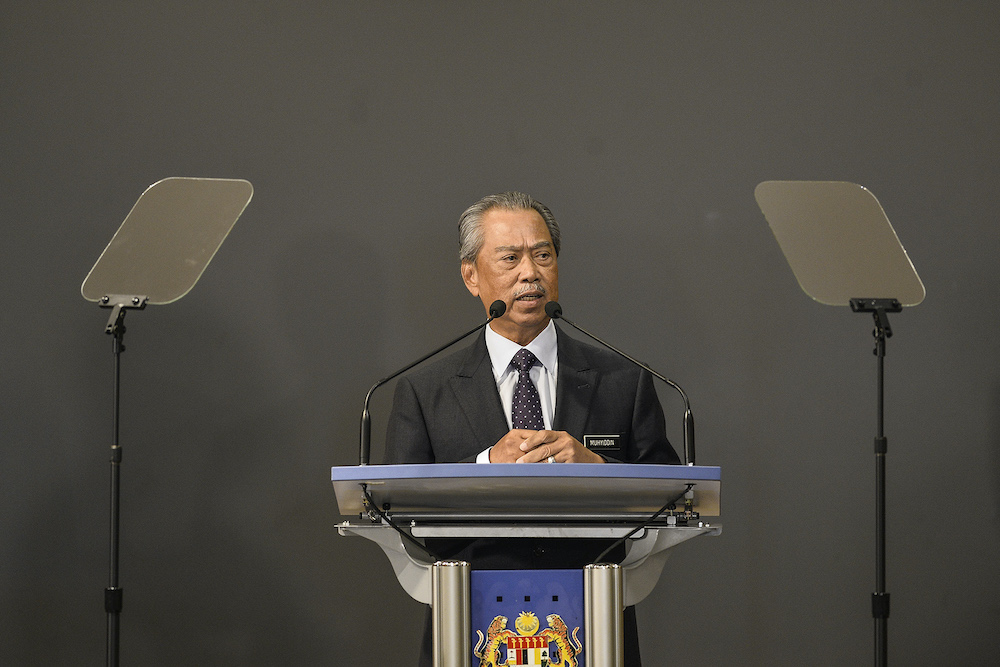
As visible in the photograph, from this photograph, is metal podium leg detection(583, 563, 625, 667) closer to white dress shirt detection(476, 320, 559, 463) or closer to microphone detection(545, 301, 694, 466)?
microphone detection(545, 301, 694, 466)

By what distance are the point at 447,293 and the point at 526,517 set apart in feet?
5.34

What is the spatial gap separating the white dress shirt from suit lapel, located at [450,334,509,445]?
0.08 ft

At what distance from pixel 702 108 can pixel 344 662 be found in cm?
226

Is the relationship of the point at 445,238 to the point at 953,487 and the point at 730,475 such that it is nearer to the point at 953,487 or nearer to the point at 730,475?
the point at 730,475

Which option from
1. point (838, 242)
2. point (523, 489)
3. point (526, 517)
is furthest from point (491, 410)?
point (838, 242)

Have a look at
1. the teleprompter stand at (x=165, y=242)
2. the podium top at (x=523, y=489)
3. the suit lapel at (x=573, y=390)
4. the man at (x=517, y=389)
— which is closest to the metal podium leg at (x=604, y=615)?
the podium top at (x=523, y=489)

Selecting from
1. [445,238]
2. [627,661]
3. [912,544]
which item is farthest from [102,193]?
[912,544]

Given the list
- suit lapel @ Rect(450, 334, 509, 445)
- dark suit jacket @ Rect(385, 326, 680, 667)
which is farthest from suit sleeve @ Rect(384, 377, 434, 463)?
suit lapel @ Rect(450, 334, 509, 445)

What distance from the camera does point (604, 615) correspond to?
162 centimetres

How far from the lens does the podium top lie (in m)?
1.50

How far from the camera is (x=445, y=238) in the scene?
3375 millimetres

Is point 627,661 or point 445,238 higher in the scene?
point 445,238

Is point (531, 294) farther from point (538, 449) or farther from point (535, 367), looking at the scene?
point (538, 449)

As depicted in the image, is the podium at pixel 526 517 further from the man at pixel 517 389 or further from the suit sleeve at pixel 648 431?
the suit sleeve at pixel 648 431
